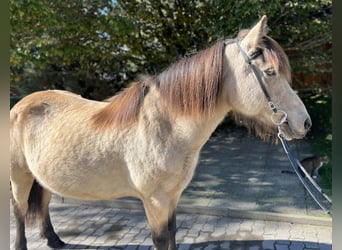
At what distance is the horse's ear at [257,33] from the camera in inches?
68.0

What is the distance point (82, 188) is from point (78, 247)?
100cm

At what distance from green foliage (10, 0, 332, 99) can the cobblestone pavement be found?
6.67 feet

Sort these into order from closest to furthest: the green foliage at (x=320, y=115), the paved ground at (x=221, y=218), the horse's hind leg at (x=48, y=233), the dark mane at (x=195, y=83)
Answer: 1. the dark mane at (x=195, y=83)
2. the horse's hind leg at (x=48, y=233)
3. the paved ground at (x=221, y=218)
4. the green foliage at (x=320, y=115)

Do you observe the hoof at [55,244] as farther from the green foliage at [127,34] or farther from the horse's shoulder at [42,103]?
the green foliage at [127,34]

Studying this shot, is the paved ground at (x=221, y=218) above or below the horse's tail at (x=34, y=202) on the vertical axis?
below

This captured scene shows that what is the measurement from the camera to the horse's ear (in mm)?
1727

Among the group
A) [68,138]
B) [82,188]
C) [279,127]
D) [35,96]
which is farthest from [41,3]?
[279,127]

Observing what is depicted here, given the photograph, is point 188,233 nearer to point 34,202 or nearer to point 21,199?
point 34,202

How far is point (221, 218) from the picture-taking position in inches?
140

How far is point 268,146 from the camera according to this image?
6.55 meters

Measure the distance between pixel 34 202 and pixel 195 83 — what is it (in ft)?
5.70

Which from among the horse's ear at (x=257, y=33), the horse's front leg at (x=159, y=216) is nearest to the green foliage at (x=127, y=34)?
the horse's ear at (x=257, y=33)

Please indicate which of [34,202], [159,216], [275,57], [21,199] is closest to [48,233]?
[34,202]

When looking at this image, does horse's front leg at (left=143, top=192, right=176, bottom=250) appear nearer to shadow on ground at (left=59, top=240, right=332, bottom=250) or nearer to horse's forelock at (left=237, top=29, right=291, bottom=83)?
shadow on ground at (left=59, top=240, right=332, bottom=250)
